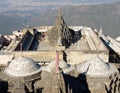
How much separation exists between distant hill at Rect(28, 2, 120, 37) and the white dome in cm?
9961

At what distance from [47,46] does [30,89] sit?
15.9 metres

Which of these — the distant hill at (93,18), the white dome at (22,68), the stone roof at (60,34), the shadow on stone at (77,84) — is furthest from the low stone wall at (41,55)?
the distant hill at (93,18)

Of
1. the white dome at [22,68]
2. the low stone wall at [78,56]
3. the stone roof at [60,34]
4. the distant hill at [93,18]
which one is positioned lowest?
the distant hill at [93,18]

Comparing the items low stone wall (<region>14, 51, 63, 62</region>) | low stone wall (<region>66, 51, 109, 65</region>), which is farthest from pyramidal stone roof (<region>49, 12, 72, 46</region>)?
low stone wall (<region>14, 51, 63, 62</region>)

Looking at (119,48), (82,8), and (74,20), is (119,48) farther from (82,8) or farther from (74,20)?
(82,8)

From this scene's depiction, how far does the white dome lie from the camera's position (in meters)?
27.2

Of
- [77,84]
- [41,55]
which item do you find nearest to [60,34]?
→ [41,55]

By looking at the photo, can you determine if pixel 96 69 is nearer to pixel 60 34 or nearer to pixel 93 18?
pixel 60 34

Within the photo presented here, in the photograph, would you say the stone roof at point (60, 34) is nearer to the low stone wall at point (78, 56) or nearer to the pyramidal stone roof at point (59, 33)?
the pyramidal stone roof at point (59, 33)

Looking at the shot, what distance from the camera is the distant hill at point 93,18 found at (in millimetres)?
144000

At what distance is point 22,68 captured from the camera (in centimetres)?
2745

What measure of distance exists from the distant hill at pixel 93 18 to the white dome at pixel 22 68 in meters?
99.6

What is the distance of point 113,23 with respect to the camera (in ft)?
484

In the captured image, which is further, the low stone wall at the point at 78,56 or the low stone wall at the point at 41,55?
the low stone wall at the point at 41,55
